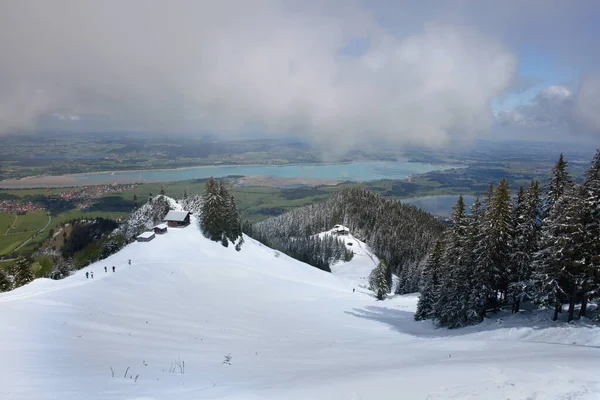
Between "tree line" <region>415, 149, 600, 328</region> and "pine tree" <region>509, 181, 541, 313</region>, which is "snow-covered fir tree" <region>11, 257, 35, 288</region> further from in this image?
"pine tree" <region>509, 181, 541, 313</region>

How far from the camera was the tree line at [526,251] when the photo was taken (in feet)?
64.6

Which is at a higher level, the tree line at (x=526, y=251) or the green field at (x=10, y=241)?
the tree line at (x=526, y=251)

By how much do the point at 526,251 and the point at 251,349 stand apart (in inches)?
886

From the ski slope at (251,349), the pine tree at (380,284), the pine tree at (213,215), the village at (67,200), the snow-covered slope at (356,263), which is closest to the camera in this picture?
the ski slope at (251,349)

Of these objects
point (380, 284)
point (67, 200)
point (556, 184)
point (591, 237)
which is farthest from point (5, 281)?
point (67, 200)

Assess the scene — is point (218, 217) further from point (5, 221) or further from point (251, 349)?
point (5, 221)

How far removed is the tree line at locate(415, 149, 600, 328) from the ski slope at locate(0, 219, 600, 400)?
2122 millimetres

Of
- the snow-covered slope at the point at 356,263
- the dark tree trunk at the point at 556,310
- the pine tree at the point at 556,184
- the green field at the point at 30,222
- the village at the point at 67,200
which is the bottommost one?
the snow-covered slope at the point at 356,263

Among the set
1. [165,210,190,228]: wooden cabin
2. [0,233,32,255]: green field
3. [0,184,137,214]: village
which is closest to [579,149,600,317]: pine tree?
[165,210,190,228]: wooden cabin

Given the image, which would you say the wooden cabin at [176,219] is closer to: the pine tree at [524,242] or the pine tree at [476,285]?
the pine tree at [476,285]

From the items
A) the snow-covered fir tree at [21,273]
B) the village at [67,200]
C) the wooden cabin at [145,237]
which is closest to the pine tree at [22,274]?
the snow-covered fir tree at [21,273]

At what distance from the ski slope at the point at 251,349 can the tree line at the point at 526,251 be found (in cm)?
212

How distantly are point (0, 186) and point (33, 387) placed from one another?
220 metres

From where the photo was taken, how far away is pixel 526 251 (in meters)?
25.2
